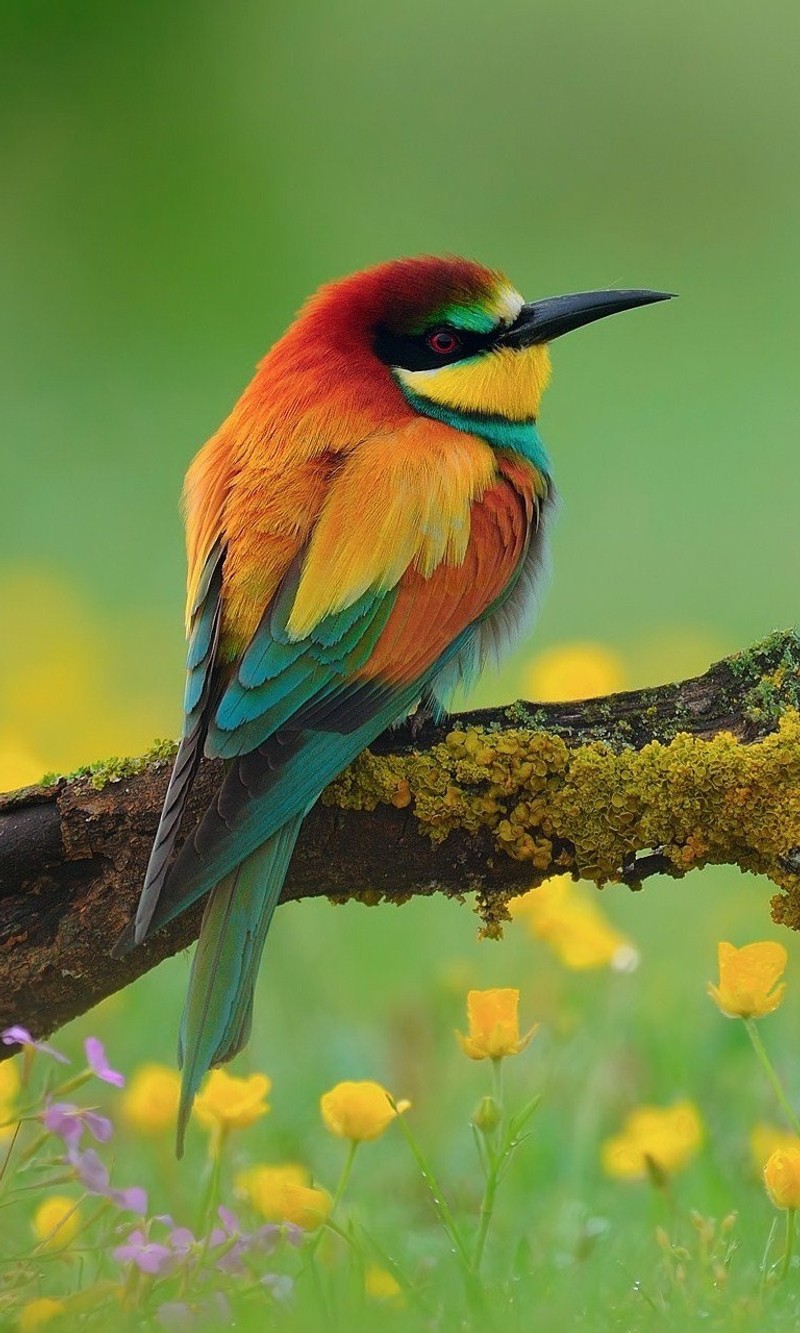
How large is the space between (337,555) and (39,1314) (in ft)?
2.24

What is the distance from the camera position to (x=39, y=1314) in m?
1.01

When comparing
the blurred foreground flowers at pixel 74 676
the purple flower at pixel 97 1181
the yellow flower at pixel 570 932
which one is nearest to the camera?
the purple flower at pixel 97 1181

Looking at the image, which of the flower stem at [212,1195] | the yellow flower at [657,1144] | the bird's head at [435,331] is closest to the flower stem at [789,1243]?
the yellow flower at [657,1144]

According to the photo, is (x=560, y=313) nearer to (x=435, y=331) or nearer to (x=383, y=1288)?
(x=435, y=331)

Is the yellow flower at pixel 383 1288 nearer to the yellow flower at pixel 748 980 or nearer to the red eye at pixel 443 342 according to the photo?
the yellow flower at pixel 748 980

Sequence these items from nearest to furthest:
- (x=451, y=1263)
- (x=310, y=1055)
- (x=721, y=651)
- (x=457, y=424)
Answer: (x=451, y=1263), (x=457, y=424), (x=310, y=1055), (x=721, y=651)

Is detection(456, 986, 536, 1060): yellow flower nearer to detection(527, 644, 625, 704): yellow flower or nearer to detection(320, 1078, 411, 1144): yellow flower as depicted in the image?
detection(320, 1078, 411, 1144): yellow flower

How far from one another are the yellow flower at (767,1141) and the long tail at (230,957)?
18.7 inches

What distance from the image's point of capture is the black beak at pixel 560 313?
1757mm

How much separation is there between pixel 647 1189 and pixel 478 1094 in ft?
0.82

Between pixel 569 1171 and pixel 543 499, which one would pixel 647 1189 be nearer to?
pixel 569 1171

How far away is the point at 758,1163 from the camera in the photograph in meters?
1.54

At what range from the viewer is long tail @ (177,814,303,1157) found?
1.33m

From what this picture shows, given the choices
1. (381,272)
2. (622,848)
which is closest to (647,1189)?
(622,848)
